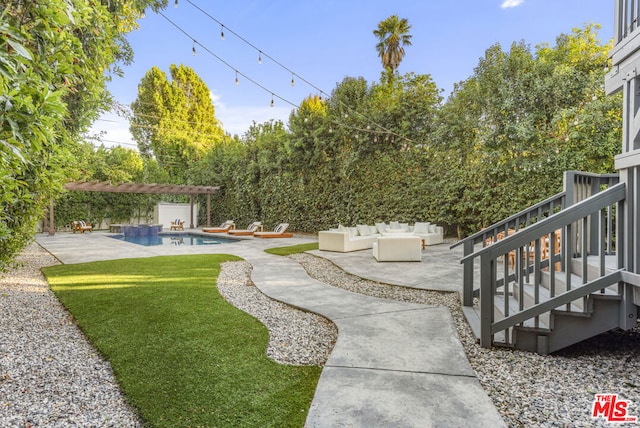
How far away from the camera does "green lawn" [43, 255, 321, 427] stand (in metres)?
2.11

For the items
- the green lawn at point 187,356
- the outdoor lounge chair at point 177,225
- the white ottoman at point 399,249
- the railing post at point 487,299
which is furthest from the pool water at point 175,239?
the railing post at point 487,299

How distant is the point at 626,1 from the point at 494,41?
352 inches

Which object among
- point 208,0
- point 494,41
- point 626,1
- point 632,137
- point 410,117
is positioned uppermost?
point 494,41

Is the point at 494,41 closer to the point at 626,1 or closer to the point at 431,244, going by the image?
the point at 431,244

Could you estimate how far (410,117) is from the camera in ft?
42.3

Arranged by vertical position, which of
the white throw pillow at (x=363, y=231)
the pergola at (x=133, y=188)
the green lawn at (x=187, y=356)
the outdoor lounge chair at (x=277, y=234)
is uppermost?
the pergola at (x=133, y=188)

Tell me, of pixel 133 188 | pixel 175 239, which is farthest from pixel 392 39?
pixel 133 188

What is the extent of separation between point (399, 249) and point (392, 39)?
579 inches

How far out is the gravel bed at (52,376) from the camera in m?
2.12

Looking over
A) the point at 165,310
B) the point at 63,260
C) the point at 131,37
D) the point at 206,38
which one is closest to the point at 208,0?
the point at 206,38

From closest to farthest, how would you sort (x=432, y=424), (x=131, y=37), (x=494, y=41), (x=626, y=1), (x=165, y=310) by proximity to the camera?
(x=432, y=424) < (x=626, y=1) < (x=165, y=310) < (x=131, y=37) < (x=494, y=41)

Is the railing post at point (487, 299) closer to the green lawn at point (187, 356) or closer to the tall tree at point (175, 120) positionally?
the green lawn at point (187, 356)

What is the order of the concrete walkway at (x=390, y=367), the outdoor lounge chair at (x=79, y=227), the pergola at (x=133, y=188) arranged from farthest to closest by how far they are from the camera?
the outdoor lounge chair at (x=79, y=227), the pergola at (x=133, y=188), the concrete walkway at (x=390, y=367)

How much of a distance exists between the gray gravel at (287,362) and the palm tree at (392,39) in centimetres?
1681
